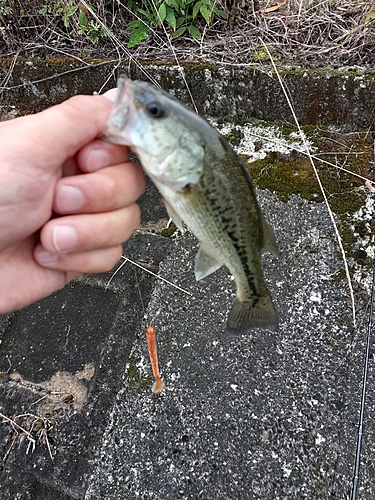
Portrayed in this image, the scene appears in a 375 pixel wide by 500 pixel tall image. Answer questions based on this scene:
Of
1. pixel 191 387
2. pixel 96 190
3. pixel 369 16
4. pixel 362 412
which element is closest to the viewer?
pixel 96 190

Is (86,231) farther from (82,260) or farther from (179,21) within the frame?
(179,21)

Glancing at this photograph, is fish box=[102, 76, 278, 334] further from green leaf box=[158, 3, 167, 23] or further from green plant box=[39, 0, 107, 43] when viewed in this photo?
green plant box=[39, 0, 107, 43]

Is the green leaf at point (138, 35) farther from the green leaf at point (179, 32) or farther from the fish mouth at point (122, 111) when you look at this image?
the fish mouth at point (122, 111)

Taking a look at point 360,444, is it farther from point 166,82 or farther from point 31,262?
point 166,82

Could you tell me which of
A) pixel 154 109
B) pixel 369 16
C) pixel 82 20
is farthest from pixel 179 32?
pixel 154 109

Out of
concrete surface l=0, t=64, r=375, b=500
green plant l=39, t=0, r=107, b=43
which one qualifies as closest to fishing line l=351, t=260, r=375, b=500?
concrete surface l=0, t=64, r=375, b=500

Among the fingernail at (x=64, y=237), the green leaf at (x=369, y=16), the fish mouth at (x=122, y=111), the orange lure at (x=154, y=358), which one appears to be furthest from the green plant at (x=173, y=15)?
the orange lure at (x=154, y=358)
